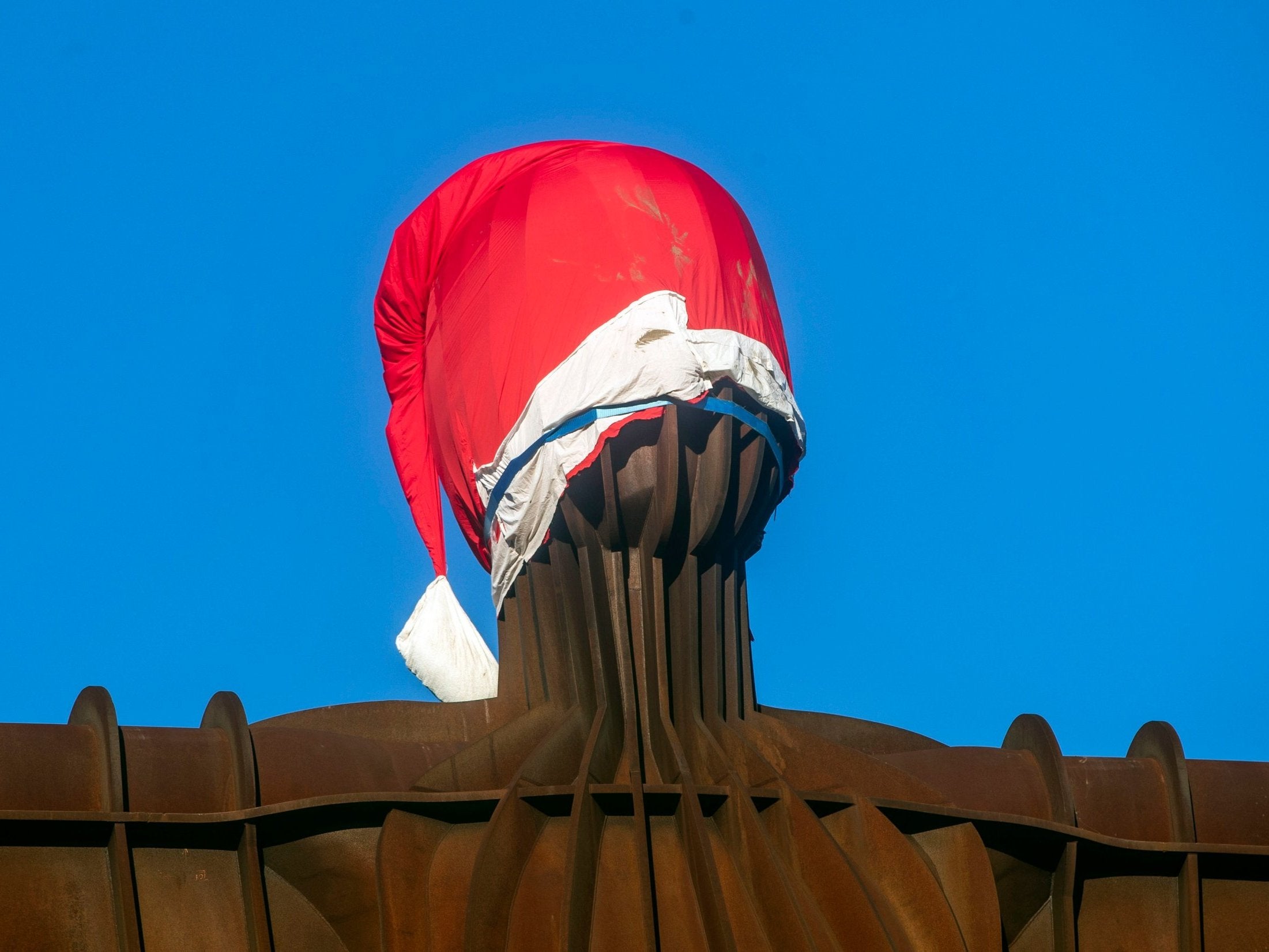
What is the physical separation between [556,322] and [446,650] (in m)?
3.43

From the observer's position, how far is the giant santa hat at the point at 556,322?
1456cm

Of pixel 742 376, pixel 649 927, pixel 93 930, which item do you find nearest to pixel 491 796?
pixel 649 927

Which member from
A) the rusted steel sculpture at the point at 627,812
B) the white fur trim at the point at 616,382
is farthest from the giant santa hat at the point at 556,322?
the rusted steel sculpture at the point at 627,812

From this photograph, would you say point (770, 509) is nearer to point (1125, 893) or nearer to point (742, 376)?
point (742, 376)

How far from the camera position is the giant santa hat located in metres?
14.6

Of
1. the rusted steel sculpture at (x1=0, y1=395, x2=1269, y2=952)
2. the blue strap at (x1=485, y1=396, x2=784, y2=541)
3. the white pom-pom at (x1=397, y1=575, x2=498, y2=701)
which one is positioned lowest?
the rusted steel sculpture at (x1=0, y1=395, x2=1269, y2=952)

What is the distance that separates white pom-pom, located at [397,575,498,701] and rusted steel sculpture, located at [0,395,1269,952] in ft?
3.13

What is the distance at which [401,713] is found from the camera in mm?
15438

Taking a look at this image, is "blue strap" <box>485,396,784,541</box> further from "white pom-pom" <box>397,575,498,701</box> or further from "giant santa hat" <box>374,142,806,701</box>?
"white pom-pom" <box>397,575,498,701</box>

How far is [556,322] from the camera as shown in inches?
587

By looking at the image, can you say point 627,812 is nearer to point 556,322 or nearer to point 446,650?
point 446,650

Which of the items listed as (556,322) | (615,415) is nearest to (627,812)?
(615,415)

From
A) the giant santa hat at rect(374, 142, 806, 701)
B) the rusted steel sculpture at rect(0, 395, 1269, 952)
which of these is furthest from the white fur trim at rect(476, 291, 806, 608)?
the rusted steel sculpture at rect(0, 395, 1269, 952)

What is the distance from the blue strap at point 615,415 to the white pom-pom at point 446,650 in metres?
1.81
